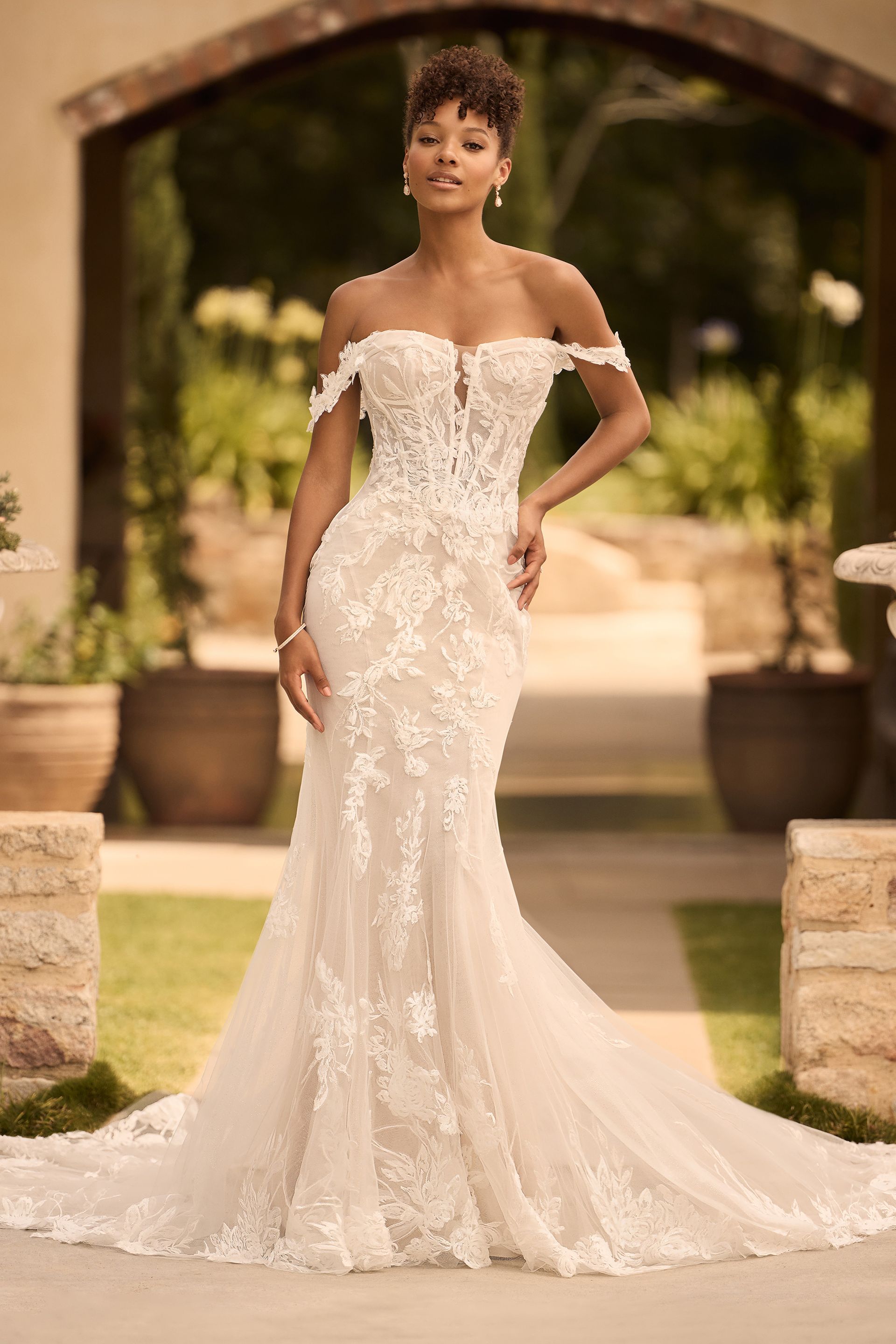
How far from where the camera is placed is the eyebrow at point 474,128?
11.2 ft

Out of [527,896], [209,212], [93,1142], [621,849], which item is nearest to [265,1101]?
[93,1142]

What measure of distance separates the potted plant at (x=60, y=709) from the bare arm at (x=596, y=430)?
157 inches

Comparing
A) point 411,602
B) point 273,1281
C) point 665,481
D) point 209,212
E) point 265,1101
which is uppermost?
point 209,212

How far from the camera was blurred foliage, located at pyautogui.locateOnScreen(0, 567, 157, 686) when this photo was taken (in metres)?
7.25

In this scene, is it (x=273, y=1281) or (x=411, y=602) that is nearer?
(x=273, y=1281)

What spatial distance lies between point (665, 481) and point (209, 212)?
8.93 m

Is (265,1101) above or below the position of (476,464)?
below

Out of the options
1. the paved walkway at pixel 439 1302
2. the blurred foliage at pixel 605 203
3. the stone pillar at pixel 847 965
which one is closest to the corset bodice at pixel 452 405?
the stone pillar at pixel 847 965

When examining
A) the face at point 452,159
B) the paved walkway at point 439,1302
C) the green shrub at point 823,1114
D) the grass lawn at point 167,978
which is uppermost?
the face at point 452,159

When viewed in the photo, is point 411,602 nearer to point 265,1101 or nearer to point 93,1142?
point 265,1101

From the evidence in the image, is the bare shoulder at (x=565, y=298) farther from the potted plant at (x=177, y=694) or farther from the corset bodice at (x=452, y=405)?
the potted plant at (x=177, y=694)

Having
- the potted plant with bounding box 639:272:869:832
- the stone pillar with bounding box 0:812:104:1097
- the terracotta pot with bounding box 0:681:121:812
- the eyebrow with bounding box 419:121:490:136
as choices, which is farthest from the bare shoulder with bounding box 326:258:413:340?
the potted plant with bounding box 639:272:869:832

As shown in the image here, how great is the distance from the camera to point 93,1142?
3902 mm

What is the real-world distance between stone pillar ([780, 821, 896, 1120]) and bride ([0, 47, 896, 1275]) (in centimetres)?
57
